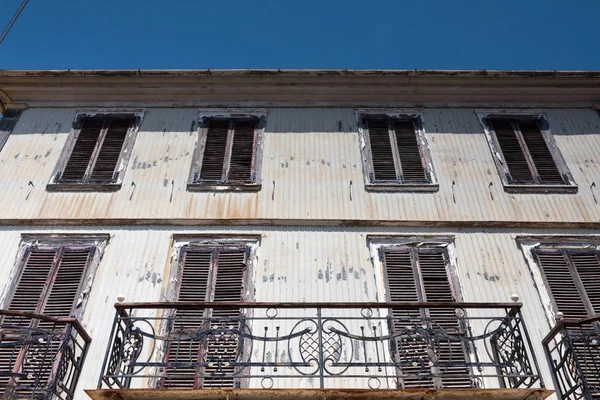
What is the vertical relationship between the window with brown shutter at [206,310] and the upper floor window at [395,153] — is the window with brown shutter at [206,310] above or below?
below

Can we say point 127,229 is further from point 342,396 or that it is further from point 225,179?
point 342,396

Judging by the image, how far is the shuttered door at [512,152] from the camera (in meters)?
10.4

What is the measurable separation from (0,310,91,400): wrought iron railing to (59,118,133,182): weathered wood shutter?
296cm

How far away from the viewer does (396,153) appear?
1082 cm

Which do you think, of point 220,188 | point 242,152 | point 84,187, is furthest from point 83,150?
point 242,152

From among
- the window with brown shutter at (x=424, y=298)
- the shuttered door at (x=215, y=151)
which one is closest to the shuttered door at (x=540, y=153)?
the window with brown shutter at (x=424, y=298)

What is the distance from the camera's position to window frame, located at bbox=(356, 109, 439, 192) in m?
10.1

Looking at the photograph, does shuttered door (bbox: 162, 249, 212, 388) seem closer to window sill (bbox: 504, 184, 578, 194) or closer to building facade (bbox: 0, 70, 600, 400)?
building facade (bbox: 0, 70, 600, 400)

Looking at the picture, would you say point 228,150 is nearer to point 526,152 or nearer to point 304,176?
point 304,176

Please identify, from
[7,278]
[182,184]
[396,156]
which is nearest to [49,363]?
[7,278]

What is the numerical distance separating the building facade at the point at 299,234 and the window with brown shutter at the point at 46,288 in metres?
0.03

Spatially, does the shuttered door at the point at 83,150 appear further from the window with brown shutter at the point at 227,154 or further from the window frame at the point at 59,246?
the window with brown shutter at the point at 227,154

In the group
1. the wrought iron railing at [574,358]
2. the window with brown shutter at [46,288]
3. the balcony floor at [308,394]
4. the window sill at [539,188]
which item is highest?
the window sill at [539,188]

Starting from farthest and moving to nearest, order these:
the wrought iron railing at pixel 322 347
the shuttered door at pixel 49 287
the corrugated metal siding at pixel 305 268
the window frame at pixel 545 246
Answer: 1. the window frame at pixel 545 246
2. the corrugated metal siding at pixel 305 268
3. the shuttered door at pixel 49 287
4. the wrought iron railing at pixel 322 347
